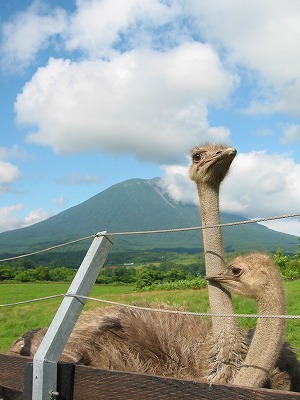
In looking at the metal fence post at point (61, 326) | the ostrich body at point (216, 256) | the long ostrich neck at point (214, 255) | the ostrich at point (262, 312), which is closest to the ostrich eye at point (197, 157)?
the ostrich body at point (216, 256)

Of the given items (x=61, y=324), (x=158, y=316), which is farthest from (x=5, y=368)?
(x=158, y=316)

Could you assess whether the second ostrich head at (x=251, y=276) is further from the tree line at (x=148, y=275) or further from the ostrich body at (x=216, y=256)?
the tree line at (x=148, y=275)

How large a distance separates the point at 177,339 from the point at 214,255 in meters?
0.65

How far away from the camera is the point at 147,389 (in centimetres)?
214

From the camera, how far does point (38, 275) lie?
85.0 feet

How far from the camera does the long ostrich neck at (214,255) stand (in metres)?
3.67

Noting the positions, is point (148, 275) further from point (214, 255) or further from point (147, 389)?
point (147, 389)

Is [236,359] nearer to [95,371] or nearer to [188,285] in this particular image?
[95,371]

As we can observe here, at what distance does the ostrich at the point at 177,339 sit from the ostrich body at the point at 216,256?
6cm

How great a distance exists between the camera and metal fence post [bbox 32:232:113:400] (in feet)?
7.79

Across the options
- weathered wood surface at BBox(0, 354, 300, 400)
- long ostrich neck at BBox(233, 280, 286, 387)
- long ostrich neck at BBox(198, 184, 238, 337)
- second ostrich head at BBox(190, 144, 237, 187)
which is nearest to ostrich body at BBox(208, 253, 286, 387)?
long ostrich neck at BBox(233, 280, 286, 387)

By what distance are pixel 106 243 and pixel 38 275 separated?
23.7 metres

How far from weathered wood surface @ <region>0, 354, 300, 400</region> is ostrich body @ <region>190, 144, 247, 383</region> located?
1.36 meters

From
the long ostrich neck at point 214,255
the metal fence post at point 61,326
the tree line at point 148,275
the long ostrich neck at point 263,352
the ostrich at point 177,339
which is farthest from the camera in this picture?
the tree line at point 148,275
